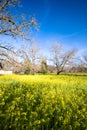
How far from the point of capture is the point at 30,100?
588 centimetres

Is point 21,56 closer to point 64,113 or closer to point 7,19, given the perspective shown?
point 7,19

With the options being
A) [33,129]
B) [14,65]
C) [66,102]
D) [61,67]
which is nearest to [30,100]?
[66,102]

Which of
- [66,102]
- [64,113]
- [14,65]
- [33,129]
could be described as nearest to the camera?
[33,129]

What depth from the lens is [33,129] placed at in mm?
4449

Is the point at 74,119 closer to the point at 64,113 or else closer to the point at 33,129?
the point at 64,113

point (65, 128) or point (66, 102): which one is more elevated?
point (66, 102)

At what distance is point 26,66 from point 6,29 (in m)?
4.33

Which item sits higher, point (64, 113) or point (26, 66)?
point (26, 66)

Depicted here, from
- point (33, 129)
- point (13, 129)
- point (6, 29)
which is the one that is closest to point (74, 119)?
point (33, 129)

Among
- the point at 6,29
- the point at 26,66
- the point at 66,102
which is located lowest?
the point at 66,102

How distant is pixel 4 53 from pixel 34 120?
50.4 feet

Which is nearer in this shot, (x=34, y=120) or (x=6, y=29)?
(x=34, y=120)

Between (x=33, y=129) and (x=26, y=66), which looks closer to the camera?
(x=33, y=129)

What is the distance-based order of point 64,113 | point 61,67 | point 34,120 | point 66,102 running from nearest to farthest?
1. point 34,120
2. point 64,113
3. point 66,102
4. point 61,67
